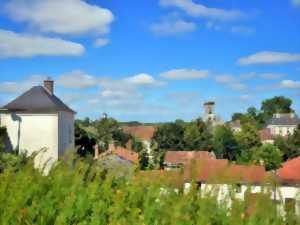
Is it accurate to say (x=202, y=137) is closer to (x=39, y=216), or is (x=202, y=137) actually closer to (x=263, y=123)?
(x=263, y=123)

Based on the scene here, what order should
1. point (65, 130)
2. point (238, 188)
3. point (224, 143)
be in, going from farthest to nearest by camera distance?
point (224, 143)
point (65, 130)
point (238, 188)

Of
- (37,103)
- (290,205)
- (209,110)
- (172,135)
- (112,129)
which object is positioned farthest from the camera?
(209,110)

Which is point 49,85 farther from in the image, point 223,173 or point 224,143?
point 224,143

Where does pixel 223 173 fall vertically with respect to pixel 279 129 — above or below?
below

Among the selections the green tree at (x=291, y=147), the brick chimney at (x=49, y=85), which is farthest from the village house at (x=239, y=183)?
the green tree at (x=291, y=147)

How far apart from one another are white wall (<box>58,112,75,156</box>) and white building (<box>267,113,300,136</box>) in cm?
11119

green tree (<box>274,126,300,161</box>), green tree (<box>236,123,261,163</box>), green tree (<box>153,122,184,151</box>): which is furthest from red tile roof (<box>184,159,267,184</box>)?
green tree (<box>153,122,184,151</box>)

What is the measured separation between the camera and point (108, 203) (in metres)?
3.55

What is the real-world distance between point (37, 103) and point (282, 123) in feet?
380

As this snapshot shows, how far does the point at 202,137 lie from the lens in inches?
3578

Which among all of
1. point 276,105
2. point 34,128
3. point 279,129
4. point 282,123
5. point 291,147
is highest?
point 276,105

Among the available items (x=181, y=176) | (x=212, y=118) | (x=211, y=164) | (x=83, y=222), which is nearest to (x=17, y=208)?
(x=83, y=222)

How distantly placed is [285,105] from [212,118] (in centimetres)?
3464

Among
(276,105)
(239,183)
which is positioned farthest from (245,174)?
(276,105)
